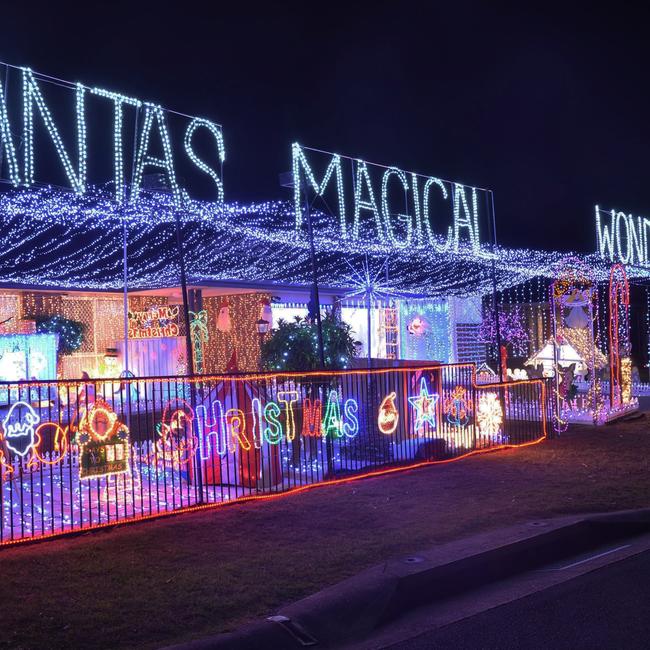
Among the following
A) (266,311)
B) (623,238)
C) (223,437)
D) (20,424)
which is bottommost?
(223,437)

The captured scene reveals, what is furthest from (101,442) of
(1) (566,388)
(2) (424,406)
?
(1) (566,388)

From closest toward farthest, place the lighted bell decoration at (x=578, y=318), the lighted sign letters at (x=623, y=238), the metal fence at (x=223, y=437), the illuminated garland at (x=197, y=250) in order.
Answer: the metal fence at (x=223, y=437) < the illuminated garland at (x=197, y=250) < the lighted bell decoration at (x=578, y=318) < the lighted sign letters at (x=623, y=238)

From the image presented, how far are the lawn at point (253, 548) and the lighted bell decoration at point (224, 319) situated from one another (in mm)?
13895

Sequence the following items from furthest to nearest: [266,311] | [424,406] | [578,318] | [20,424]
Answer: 1. [266,311]
2. [578,318]
3. [424,406]
4. [20,424]

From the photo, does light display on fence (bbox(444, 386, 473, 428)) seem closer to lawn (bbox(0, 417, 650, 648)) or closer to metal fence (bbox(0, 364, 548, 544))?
metal fence (bbox(0, 364, 548, 544))

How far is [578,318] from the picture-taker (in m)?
18.0

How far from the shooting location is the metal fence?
793 centimetres

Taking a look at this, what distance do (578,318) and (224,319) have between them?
11.0 m

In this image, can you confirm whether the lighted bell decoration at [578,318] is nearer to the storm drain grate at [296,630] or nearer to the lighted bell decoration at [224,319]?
the lighted bell decoration at [224,319]

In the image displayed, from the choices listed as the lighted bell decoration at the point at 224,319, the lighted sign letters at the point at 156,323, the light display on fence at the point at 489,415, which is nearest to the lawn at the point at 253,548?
the light display on fence at the point at 489,415

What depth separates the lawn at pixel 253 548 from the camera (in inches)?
201

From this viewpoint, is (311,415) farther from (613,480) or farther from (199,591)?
(199,591)

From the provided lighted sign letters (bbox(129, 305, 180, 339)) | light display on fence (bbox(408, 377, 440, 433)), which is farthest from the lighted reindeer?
lighted sign letters (bbox(129, 305, 180, 339))

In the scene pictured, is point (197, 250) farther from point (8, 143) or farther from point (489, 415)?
point (489, 415)
